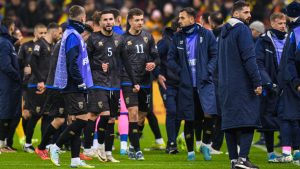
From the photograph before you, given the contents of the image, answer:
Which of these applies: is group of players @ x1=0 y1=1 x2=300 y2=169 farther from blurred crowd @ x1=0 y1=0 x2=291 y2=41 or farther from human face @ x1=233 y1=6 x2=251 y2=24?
blurred crowd @ x1=0 y1=0 x2=291 y2=41

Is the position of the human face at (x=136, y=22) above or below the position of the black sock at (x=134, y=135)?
above

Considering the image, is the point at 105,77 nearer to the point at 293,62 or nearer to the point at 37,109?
the point at 37,109

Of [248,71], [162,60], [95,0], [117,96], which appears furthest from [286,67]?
[95,0]

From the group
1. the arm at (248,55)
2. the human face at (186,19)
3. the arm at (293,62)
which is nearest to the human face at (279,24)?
the arm at (293,62)

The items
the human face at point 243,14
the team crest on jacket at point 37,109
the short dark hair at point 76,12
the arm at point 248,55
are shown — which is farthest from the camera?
the team crest on jacket at point 37,109

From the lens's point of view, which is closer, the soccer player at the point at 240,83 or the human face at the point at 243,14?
the soccer player at the point at 240,83

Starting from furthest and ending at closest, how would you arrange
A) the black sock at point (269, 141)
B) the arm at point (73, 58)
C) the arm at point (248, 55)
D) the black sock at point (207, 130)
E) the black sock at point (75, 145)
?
the black sock at point (207, 130)
the black sock at point (269, 141)
the black sock at point (75, 145)
the arm at point (73, 58)
the arm at point (248, 55)

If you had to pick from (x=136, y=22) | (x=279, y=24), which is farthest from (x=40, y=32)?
(x=279, y=24)

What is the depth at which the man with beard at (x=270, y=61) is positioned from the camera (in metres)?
A: 15.8

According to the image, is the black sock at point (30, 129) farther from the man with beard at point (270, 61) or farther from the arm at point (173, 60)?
the man with beard at point (270, 61)

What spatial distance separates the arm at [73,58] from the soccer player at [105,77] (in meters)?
1.49

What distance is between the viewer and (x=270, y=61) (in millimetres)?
15992

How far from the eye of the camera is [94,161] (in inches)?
615

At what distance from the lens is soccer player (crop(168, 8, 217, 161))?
15.5 metres
